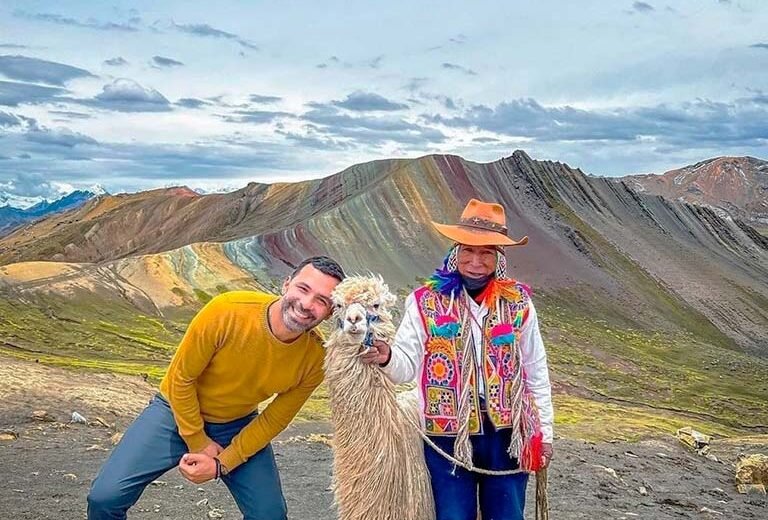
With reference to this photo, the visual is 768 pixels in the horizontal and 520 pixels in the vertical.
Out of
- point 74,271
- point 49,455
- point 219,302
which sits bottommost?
point 49,455

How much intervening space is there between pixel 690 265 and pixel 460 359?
125ft

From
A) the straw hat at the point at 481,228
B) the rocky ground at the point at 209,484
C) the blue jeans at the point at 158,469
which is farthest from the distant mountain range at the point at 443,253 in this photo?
the straw hat at the point at 481,228

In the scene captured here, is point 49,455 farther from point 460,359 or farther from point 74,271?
point 74,271

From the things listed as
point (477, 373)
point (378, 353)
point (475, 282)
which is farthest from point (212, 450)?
point (475, 282)

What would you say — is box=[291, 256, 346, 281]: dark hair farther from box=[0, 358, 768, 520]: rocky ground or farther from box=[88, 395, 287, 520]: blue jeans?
box=[0, 358, 768, 520]: rocky ground

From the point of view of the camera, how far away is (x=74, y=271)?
23.0 metres

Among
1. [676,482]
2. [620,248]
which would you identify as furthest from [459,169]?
[676,482]

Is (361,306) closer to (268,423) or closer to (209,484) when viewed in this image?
(268,423)

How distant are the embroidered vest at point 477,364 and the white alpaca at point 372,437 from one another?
0.65 ft

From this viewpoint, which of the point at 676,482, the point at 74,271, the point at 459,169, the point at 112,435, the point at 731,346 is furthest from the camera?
the point at 459,169

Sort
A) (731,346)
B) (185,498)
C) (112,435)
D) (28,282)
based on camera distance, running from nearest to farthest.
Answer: (185,498)
(112,435)
(28,282)
(731,346)

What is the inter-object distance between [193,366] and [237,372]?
19 cm

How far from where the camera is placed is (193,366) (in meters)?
3.66

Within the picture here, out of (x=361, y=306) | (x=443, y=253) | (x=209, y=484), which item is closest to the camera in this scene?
(x=361, y=306)
